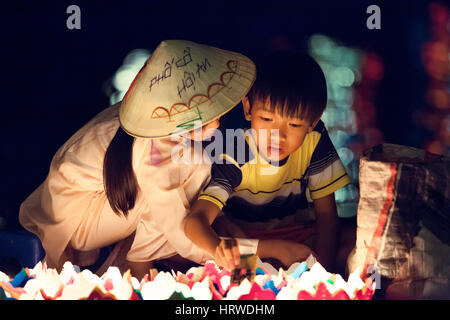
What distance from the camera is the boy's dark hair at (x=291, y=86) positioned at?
172cm

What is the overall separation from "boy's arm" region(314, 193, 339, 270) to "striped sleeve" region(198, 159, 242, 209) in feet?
0.90

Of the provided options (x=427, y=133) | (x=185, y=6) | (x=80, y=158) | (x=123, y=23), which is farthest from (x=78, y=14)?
(x=427, y=133)

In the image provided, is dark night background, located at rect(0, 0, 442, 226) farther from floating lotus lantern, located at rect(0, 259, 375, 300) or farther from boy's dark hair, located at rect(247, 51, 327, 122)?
floating lotus lantern, located at rect(0, 259, 375, 300)

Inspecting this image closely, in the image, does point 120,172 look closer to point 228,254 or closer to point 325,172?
point 228,254

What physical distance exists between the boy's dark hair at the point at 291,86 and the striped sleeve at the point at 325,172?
0.45ft

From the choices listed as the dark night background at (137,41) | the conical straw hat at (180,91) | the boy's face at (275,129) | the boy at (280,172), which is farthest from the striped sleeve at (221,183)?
the dark night background at (137,41)

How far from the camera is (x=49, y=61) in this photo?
2.01m

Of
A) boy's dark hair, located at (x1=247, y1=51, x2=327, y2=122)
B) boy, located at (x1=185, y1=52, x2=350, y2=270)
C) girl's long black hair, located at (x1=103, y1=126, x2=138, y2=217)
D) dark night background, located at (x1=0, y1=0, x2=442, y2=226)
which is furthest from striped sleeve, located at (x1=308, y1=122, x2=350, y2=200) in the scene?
girl's long black hair, located at (x1=103, y1=126, x2=138, y2=217)

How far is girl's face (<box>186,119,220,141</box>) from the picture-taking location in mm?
1725

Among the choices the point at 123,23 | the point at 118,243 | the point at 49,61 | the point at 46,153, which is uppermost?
the point at 123,23

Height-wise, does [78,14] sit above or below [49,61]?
above
